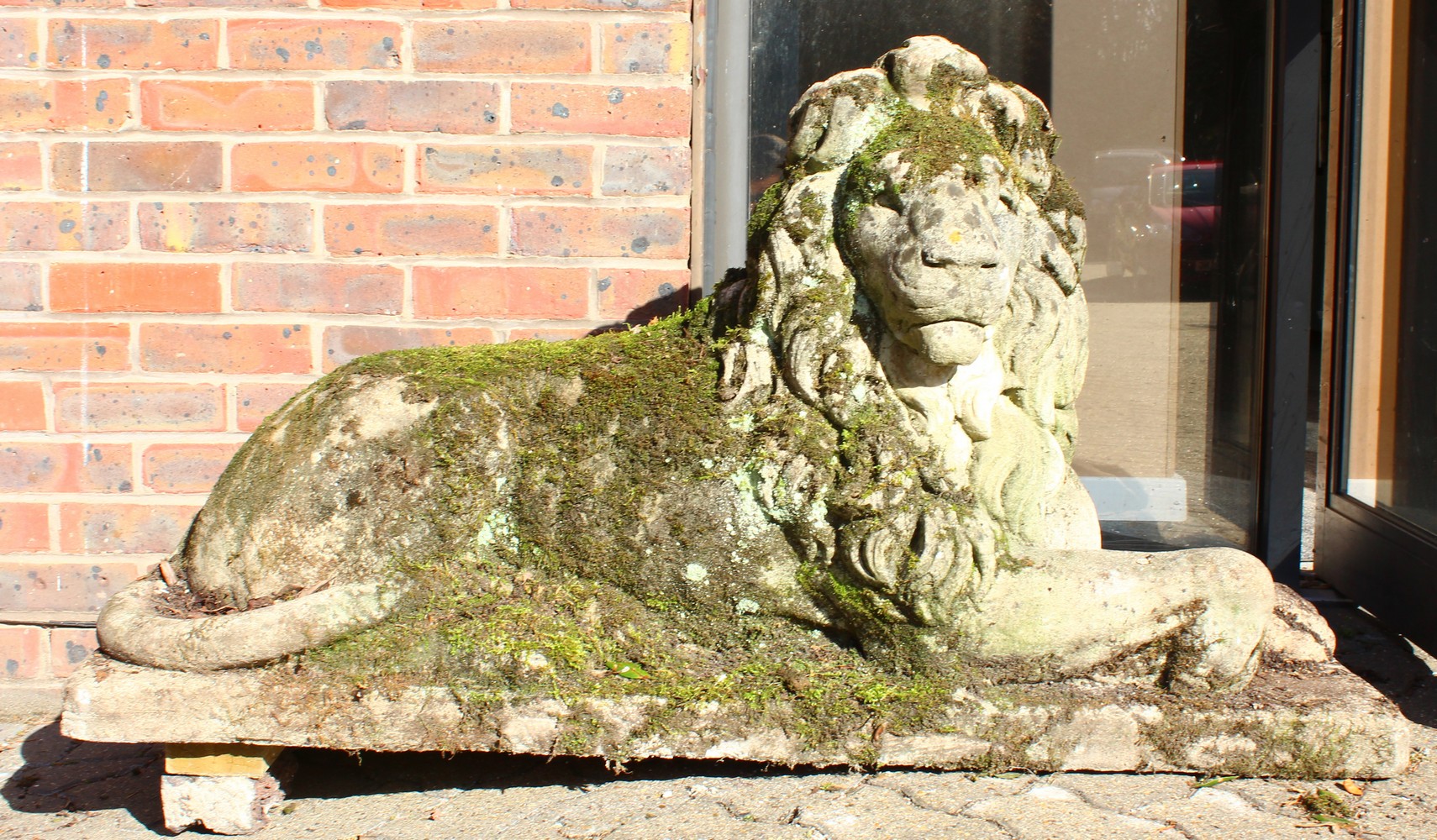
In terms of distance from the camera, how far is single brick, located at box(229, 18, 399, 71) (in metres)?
2.86

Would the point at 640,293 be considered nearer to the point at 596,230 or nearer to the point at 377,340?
the point at 596,230

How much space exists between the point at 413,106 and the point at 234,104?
45cm

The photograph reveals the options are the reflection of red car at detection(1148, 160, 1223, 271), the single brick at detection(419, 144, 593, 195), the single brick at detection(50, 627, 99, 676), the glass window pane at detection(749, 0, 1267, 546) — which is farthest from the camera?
the reflection of red car at detection(1148, 160, 1223, 271)

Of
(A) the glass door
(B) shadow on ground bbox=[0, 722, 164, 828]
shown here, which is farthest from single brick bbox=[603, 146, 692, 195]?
(A) the glass door

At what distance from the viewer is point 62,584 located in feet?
9.77

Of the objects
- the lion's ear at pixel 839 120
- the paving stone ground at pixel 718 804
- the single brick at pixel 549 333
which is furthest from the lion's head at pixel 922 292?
the single brick at pixel 549 333

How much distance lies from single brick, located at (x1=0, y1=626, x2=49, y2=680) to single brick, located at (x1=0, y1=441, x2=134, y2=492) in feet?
1.24

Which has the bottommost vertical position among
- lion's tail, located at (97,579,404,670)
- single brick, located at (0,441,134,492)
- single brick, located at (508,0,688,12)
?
lion's tail, located at (97,579,404,670)

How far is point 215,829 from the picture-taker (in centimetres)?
221

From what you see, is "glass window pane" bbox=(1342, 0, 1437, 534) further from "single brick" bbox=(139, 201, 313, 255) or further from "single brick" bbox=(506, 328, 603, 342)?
"single brick" bbox=(139, 201, 313, 255)

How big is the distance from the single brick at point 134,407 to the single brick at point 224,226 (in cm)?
36

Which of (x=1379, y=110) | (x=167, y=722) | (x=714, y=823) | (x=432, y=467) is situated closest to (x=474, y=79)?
(x=432, y=467)

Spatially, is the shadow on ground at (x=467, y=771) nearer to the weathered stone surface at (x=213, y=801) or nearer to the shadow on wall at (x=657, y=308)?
the weathered stone surface at (x=213, y=801)

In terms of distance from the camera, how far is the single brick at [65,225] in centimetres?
288
